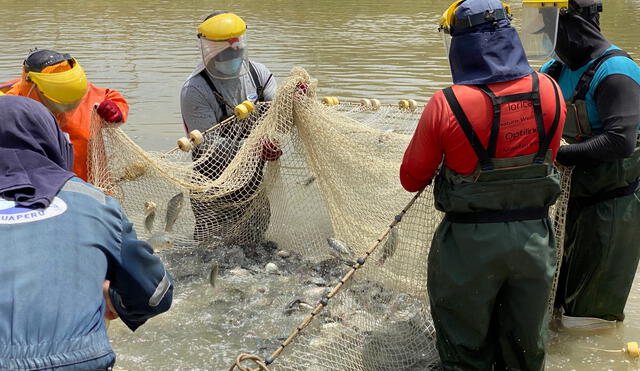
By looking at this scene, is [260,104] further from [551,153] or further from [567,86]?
[551,153]

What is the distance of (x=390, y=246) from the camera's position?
163 inches

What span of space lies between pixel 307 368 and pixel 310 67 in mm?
9260

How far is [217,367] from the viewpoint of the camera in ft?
13.2

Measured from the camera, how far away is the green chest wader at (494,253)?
2.90 metres

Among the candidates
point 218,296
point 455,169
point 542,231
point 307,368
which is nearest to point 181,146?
point 218,296

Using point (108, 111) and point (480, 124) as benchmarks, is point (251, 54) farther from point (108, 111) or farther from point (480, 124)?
point (480, 124)

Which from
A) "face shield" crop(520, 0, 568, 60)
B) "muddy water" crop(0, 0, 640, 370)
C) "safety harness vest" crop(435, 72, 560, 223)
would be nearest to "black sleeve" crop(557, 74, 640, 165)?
"face shield" crop(520, 0, 568, 60)

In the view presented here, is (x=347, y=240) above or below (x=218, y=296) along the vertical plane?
above

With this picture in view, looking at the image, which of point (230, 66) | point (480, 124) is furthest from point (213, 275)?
point (480, 124)

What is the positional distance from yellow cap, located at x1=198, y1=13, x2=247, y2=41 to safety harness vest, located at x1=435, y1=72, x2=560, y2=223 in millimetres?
2297

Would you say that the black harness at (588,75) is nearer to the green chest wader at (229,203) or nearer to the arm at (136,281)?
the green chest wader at (229,203)

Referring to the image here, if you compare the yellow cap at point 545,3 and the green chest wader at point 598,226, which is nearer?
the yellow cap at point 545,3

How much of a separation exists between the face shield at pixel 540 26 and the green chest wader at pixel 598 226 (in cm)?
19

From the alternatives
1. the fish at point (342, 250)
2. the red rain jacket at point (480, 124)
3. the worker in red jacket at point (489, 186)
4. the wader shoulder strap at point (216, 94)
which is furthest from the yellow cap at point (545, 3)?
the wader shoulder strap at point (216, 94)
